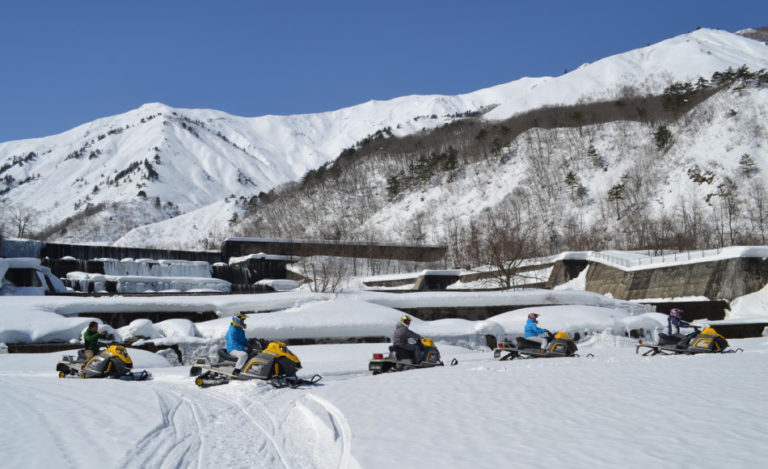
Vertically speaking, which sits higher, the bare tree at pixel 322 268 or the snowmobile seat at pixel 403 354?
the bare tree at pixel 322 268

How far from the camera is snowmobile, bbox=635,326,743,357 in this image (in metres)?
15.0

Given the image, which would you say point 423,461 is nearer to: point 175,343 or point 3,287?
point 175,343

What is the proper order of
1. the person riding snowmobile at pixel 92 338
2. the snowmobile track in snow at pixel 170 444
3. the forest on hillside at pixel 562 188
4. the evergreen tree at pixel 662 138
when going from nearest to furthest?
the snowmobile track in snow at pixel 170 444, the person riding snowmobile at pixel 92 338, the forest on hillside at pixel 562 188, the evergreen tree at pixel 662 138

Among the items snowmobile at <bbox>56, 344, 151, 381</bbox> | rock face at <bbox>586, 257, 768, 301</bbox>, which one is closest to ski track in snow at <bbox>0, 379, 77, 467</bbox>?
snowmobile at <bbox>56, 344, 151, 381</bbox>

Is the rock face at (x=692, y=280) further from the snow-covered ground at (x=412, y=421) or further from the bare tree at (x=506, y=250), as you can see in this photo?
the snow-covered ground at (x=412, y=421)

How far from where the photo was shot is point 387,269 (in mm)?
66625

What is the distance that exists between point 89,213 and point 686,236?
142m

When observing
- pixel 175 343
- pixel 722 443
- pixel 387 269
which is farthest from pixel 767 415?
pixel 387 269

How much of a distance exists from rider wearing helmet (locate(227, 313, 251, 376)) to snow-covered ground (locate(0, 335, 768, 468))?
0.47 metres

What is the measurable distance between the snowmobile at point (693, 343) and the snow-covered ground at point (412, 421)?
3.95 meters

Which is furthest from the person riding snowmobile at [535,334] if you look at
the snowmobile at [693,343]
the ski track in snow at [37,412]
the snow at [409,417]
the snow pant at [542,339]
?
the ski track in snow at [37,412]

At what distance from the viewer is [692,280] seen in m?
34.9

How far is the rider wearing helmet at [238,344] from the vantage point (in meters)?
11.8

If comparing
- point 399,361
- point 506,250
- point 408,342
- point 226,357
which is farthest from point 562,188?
point 226,357
